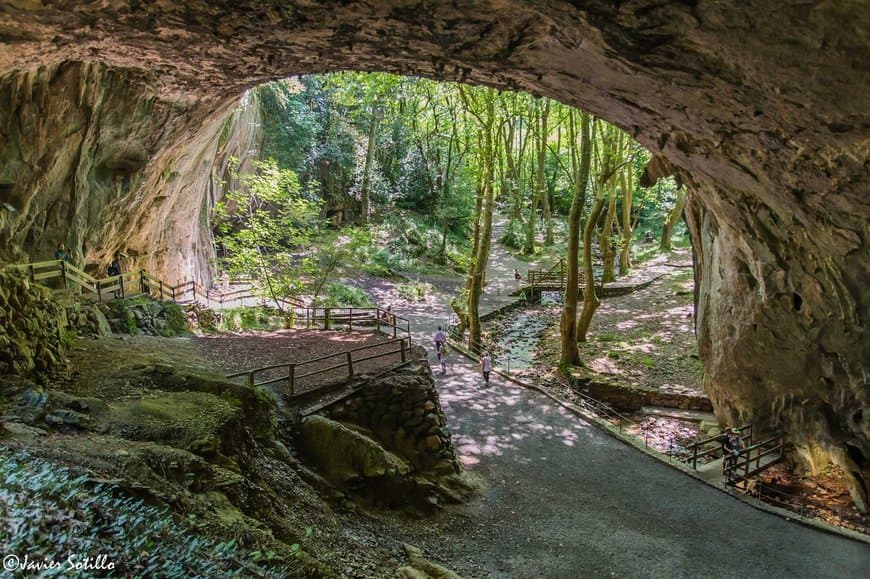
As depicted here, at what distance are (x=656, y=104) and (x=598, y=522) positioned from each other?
746cm

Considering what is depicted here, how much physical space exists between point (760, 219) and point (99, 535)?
10.9m

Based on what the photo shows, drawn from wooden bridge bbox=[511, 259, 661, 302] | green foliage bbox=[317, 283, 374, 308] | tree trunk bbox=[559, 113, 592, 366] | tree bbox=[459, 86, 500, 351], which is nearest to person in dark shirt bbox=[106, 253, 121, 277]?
green foliage bbox=[317, 283, 374, 308]

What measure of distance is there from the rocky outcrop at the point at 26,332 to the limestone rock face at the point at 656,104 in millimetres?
3758

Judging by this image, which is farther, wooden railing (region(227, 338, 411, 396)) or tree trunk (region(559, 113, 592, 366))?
tree trunk (region(559, 113, 592, 366))

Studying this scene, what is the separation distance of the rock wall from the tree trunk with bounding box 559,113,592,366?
35.3 ft

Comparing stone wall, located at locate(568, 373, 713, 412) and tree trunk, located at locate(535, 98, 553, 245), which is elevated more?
tree trunk, located at locate(535, 98, 553, 245)

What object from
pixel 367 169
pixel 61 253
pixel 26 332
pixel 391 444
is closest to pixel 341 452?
pixel 391 444

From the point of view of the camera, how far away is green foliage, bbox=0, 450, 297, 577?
3.75 m

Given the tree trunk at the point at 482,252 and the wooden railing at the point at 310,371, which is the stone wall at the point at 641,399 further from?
the wooden railing at the point at 310,371

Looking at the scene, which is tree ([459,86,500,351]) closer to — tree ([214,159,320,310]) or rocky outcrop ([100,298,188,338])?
tree ([214,159,320,310])

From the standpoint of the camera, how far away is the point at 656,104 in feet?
26.5

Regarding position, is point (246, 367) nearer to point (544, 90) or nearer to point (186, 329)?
point (186, 329)

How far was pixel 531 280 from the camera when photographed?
100ft

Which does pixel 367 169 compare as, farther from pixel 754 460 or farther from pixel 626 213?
pixel 754 460
